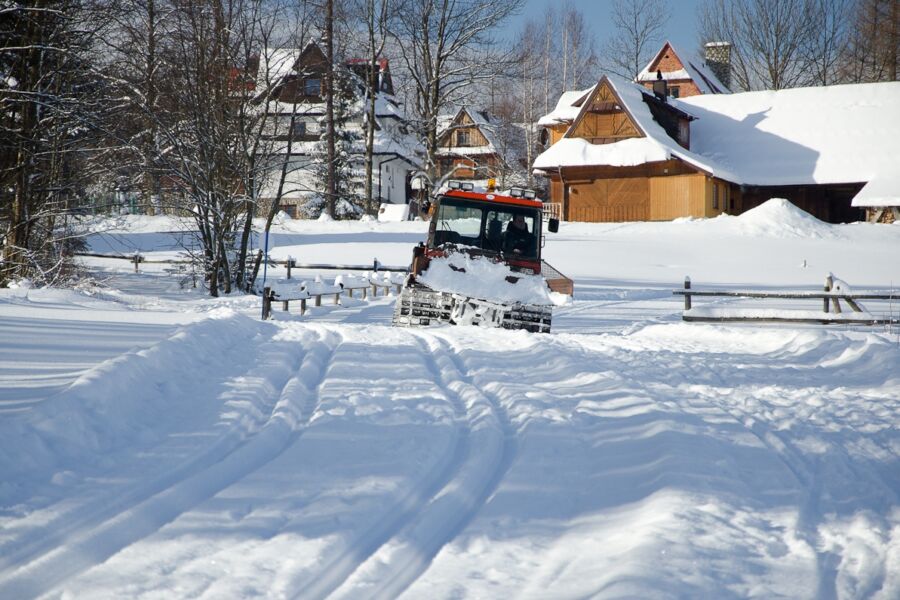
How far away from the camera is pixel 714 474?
482 cm

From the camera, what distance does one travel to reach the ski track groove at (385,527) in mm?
3283

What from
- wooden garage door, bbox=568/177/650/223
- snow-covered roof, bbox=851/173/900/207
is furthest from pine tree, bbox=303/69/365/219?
snow-covered roof, bbox=851/173/900/207

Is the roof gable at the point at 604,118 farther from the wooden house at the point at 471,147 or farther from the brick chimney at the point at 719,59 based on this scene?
the brick chimney at the point at 719,59

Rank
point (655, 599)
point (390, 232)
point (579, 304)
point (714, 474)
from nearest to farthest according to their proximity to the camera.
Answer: point (655, 599) → point (714, 474) → point (579, 304) → point (390, 232)

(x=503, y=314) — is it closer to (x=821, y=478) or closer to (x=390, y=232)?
(x=821, y=478)

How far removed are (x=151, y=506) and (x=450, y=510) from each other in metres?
1.65

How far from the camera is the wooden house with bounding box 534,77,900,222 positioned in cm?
3884

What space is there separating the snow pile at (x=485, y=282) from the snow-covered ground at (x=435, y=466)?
162 cm

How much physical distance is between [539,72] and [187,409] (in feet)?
172

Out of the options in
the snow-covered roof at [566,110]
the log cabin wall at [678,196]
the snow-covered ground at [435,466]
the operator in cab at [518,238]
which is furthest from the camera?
the snow-covered roof at [566,110]

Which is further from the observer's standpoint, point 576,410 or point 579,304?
point 579,304

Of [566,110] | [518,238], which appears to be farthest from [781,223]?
[518,238]

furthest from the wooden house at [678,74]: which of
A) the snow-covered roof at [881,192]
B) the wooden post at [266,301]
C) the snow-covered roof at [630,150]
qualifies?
the wooden post at [266,301]

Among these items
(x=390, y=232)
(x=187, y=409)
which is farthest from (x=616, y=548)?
(x=390, y=232)
